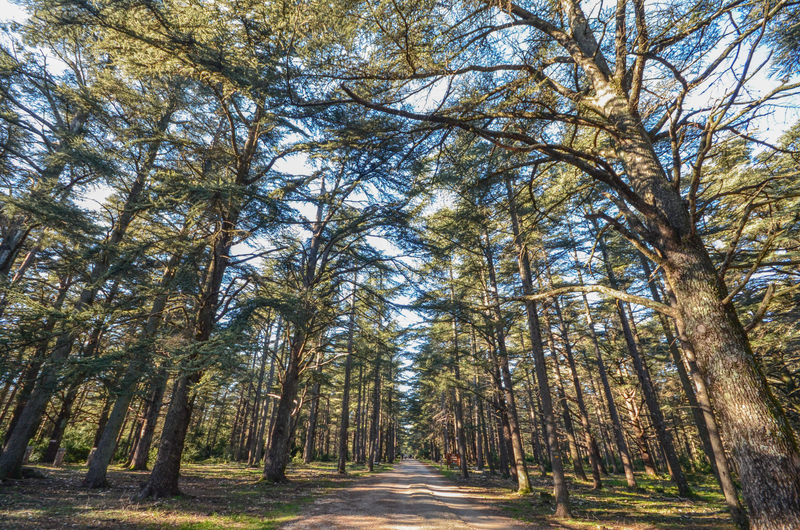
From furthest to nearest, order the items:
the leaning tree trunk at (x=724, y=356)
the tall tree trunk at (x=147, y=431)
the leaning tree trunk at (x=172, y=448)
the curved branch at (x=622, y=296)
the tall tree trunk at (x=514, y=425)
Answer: the tall tree trunk at (x=147, y=431) → the tall tree trunk at (x=514, y=425) → the leaning tree trunk at (x=172, y=448) → the curved branch at (x=622, y=296) → the leaning tree trunk at (x=724, y=356)

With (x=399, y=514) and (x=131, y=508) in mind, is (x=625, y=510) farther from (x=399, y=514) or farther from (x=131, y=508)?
(x=131, y=508)

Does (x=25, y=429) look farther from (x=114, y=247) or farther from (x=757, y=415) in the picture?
(x=757, y=415)

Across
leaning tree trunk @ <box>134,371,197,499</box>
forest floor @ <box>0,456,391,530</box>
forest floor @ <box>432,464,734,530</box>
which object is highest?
leaning tree trunk @ <box>134,371,197,499</box>

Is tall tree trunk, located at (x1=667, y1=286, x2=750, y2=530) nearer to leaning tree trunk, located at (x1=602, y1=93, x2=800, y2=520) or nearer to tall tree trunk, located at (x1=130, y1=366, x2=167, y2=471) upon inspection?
leaning tree trunk, located at (x1=602, y1=93, x2=800, y2=520)

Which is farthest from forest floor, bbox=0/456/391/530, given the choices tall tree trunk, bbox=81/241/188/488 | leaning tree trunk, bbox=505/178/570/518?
leaning tree trunk, bbox=505/178/570/518

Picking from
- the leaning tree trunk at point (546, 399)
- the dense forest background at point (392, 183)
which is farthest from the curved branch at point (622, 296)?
the leaning tree trunk at point (546, 399)

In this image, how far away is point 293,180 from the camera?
37.3ft

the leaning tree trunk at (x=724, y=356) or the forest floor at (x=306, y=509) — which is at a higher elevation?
the leaning tree trunk at (x=724, y=356)

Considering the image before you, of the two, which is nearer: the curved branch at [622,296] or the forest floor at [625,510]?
the curved branch at [622,296]

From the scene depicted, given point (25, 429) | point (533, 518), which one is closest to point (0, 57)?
point (25, 429)

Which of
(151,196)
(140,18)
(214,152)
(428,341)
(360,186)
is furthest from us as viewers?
(428,341)

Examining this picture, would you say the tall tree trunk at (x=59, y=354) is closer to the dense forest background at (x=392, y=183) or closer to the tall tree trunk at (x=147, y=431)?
the dense forest background at (x=392, y=183)

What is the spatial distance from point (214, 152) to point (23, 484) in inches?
456

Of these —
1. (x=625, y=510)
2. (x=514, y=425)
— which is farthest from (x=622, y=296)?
(x=514, y=425)
